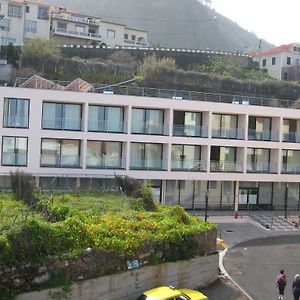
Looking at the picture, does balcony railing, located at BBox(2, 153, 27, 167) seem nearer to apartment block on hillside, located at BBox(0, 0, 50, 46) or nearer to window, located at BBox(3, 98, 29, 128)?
window, located at BBox(3, 98, 29, 128)

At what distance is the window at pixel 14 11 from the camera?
2965 inches

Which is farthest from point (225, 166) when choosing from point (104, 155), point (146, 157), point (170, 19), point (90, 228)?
point (170, 19)

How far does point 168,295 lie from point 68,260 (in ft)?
11.7

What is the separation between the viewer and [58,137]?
35156 mm

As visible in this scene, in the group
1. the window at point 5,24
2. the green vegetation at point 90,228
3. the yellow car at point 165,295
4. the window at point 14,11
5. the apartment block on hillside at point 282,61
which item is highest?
the window at point 14,11

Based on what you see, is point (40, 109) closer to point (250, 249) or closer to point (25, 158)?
point (25, 158)

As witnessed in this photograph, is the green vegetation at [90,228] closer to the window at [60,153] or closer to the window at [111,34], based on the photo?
the window at [60,153]

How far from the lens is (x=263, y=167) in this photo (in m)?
40.9

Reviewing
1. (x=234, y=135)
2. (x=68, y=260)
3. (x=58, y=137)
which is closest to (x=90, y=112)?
(x=58, y=137)

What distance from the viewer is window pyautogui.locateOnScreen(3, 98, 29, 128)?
3434 cm

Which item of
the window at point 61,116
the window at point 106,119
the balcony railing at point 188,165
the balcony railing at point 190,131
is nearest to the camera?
the window at point 61,116

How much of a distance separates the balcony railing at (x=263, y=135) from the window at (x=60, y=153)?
45.0 feet

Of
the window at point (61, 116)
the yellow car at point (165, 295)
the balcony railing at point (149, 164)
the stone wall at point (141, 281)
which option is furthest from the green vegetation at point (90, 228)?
the balcony railing at point (149, 164)

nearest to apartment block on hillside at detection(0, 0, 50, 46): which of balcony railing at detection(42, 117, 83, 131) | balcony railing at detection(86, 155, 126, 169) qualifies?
balcony railing at detection(42, 117, 83, 131)
